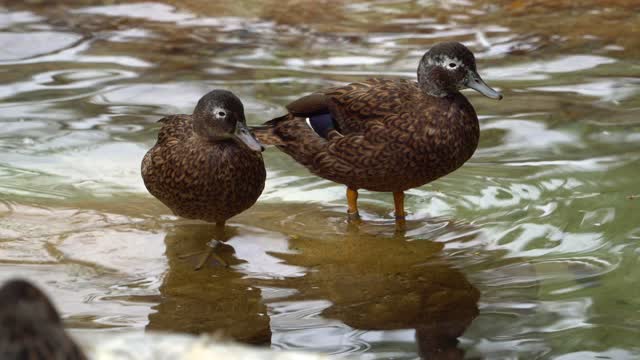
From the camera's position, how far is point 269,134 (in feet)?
24.9

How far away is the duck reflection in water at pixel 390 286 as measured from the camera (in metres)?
5.71

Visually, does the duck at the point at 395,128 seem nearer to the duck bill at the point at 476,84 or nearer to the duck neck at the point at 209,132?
the duck bill at the point at 476,84

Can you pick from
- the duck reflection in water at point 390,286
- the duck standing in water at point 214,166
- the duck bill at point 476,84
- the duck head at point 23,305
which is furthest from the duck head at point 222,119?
the duck head at point 23,305

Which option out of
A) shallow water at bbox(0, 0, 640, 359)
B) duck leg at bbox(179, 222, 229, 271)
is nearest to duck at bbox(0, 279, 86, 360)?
shallow water at bbox(0, 0, 640, 359)

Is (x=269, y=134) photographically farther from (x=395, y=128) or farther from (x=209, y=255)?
(x=209, y=255)

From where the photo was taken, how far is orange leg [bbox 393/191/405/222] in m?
7.21

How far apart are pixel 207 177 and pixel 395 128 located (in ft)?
3.58

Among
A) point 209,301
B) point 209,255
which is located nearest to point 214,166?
point 209,255

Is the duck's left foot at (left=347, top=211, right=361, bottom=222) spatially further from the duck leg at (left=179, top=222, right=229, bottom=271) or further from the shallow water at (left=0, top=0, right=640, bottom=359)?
the duck leg at (left=179, top=222, right=229, bottom=271)

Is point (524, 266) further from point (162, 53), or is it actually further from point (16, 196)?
point (162, 53)

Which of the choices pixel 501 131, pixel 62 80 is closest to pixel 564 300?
pixel 501 131

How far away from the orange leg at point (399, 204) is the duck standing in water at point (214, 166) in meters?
0.86

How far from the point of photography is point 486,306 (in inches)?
232

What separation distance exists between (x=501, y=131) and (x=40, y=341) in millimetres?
5694
